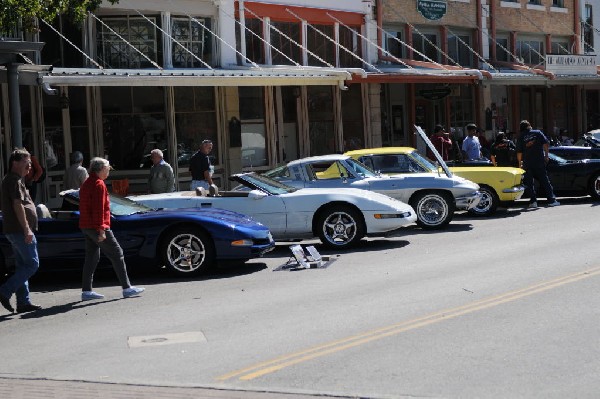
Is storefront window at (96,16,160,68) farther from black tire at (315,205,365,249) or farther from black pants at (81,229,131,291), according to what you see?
black pants at (81,229,131,291)

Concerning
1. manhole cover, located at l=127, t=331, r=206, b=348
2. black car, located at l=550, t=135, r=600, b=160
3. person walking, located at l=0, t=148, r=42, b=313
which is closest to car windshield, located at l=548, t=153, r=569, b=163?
black car, located at l=550, t=135, r=600, b=160

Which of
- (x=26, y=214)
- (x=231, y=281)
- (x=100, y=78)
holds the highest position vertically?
(x=100, y=78)

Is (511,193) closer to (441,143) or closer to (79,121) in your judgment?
(441,143)

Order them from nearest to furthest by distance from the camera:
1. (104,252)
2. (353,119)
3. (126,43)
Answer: (104,252) → (126,43) → (353,119)

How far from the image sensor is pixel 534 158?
21.7 metres

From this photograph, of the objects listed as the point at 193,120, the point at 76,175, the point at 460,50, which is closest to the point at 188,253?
the point at 76,175

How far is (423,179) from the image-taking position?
18.4 metres

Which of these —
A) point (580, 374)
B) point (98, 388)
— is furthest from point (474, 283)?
point (98, 388)

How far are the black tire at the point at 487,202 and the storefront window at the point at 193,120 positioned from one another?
7.96 metres

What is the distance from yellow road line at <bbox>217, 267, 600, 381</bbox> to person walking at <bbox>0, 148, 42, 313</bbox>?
12.8 feet

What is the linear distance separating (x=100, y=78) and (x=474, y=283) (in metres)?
9.80

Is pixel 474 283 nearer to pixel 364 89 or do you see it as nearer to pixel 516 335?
pixel 516 335

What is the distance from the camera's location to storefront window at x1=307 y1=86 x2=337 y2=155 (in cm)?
2936

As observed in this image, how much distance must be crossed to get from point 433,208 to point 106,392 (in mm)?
11851
